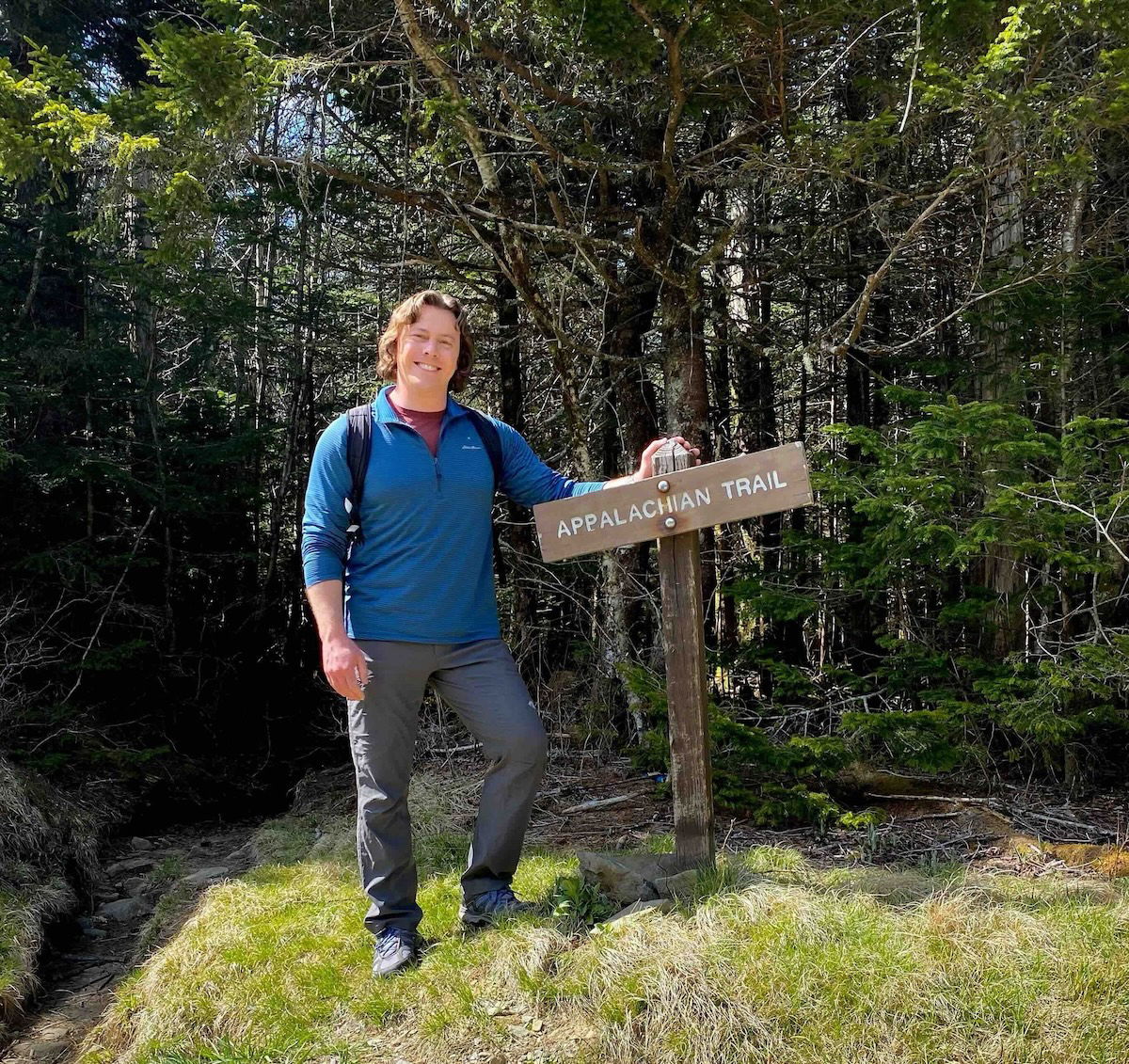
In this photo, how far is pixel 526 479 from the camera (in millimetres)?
4137

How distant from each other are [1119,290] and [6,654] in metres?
7.99

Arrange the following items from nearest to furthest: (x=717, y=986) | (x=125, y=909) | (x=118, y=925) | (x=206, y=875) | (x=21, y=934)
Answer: (x=717, y=986) < (x=21, y=934) < (x=118, y=925) < (x=125, y=909) < (x=206, y=875)

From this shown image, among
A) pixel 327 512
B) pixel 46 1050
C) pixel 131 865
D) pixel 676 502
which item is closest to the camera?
pixel 327 512

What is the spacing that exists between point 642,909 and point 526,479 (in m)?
1.67

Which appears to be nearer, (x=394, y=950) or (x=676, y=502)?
(x=394, y=950)

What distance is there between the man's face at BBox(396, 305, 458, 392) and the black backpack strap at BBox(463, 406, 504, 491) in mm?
210

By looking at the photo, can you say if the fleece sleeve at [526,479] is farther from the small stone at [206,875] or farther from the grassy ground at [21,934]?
the small stone at [206,875]

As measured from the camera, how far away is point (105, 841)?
25.3ft

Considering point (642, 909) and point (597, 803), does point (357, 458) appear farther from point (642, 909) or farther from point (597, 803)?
point (597, 803)

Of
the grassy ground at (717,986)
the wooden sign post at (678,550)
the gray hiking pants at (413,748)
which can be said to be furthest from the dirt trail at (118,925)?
the wooden sign post at (678,550)

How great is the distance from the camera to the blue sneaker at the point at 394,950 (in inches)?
145

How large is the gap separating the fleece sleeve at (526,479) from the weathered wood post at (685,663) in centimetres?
41

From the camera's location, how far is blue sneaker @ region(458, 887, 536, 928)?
3872 mm

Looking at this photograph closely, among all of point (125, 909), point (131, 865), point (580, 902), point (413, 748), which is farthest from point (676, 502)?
point (131, 865)
